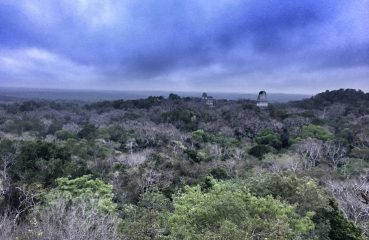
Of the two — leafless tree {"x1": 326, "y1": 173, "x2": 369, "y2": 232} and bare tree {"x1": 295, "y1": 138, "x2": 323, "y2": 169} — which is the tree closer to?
leafless tree {"x1": 326, "y1": 173, "x2": 369, "y2": 232}

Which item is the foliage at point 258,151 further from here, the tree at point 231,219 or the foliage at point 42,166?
the tree at point 231,219

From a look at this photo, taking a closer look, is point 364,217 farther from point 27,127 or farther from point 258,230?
point 27,127

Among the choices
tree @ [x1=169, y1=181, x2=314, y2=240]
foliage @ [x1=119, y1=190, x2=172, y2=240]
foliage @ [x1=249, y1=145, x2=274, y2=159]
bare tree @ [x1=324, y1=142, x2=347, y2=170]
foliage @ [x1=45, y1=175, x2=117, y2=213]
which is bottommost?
foliage @ [x1=249, y1=145, x2=274, y2=159]

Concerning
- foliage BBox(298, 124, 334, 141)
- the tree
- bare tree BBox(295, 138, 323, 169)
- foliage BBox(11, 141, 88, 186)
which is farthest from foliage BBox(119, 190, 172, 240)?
foliage BBox(298, 124, 334, 141)

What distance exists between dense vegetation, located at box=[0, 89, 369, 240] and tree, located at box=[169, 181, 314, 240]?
0.10 feet

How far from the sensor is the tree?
953cm

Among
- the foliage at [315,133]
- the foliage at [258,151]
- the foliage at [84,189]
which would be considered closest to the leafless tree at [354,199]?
the foliage at [84,189]

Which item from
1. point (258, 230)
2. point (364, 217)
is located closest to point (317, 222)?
point (364, 217)

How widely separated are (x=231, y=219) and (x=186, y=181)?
46.1ft

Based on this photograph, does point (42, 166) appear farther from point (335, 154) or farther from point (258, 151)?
point (335, 154)

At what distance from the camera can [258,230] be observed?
10.0 m

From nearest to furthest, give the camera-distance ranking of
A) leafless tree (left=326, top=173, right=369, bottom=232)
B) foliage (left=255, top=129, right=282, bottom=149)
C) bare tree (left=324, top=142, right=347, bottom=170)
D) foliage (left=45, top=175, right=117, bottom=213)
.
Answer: foliage (left=45, top=175, right=117, bottom=213), leafless tree (left=326, top=173, right=369, bottom=232), bare tree (left=324, top=142, right=347, bottom=170), foliage (left=255, top=129, right=282, bottom=149)

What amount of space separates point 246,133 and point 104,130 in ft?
56.8

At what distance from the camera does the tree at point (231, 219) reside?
9531 millimetres
